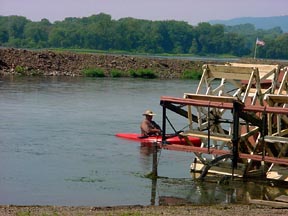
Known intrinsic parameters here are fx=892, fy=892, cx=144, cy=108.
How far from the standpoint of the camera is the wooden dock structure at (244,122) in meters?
20.9

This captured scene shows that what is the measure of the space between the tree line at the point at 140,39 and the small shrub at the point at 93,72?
74.2m

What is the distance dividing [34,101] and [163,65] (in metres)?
33.9

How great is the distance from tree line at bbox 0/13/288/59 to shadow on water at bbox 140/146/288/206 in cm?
12231

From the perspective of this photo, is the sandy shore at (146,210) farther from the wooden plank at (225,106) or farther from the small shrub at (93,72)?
the small shrub at (93,72)

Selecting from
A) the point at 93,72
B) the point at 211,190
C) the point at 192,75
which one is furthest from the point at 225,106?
the point at 192,75

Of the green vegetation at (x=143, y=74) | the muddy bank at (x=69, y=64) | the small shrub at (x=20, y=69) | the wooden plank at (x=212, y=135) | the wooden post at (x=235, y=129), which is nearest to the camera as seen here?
the wooden post at (x=235, y=129)

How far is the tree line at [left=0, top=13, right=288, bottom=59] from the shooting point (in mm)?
145000

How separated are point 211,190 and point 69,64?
5108 cm

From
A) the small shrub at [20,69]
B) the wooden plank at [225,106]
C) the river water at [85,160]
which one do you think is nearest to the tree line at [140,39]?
the small shrub at [20,69]

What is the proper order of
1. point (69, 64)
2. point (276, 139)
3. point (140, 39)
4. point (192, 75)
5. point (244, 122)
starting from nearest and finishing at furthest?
point (276, 139)
point (244, 122)
point (69, 64)
point (192, 75)
point (140, 39)

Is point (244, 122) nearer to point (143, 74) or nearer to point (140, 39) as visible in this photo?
point (143, 74)

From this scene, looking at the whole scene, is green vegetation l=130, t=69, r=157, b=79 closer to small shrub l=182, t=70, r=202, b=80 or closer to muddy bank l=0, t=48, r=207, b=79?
muddy bank l=0, t=48, r=207, b=79

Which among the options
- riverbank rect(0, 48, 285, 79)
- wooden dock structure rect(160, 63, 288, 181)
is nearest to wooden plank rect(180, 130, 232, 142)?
wooden dock structure rect(160, 63, 288, 181)

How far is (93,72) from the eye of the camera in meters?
68.7
